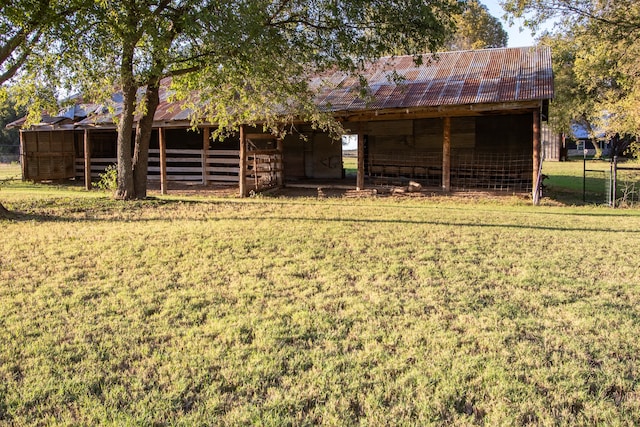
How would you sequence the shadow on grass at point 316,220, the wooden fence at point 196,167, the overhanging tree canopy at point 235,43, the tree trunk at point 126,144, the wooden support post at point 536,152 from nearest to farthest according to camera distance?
1. the overhanging tree canopy at point 235,43
2. the shadow on grass at point 316,220
3. the tree trunk at point 126,144
4. the wooden support post at point 536,152
5. the wooden fence at point 196,167

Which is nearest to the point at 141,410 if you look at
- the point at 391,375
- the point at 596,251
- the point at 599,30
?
the point at 391,375

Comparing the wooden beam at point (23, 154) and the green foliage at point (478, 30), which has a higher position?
the green foliage at point (478, 30)

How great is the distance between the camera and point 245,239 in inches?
328

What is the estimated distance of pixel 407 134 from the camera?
19.2 meters

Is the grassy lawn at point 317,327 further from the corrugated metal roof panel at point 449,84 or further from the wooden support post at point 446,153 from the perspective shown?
the wooden support post at point 446,153

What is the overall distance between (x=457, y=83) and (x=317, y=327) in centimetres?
1369

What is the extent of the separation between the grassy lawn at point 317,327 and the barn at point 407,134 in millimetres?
6948

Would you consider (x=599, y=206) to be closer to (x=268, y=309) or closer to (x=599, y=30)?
(x=599, y=30)

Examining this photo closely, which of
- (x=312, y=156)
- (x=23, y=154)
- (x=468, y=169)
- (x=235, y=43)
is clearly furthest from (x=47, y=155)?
(x=468, y=169)

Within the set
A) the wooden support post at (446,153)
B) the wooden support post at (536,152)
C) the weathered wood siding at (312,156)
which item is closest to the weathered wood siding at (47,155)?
the weathered wood siding at (312,156)

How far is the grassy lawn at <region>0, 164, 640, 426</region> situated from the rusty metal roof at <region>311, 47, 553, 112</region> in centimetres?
670

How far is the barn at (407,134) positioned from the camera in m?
15.3

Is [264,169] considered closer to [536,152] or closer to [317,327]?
[536,152]

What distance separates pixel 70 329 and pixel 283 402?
7.67 ft
